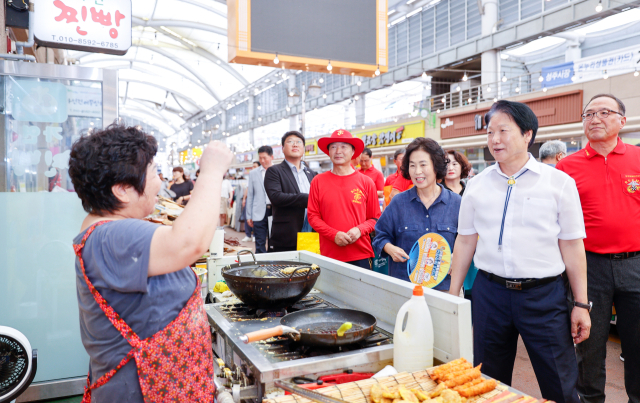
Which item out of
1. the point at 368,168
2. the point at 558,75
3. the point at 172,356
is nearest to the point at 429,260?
the point at 172,356

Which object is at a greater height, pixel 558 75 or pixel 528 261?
pixel 558 75

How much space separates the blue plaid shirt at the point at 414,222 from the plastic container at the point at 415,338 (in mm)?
1094

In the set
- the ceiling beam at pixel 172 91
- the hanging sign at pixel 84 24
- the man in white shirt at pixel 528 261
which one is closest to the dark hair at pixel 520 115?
the man in white shirt at pixel 528 261

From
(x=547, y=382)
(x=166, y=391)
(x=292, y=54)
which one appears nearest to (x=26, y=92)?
(x=166, y=391)

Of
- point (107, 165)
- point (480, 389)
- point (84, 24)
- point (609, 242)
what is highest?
point (84, 24)

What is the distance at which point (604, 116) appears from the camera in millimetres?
2361

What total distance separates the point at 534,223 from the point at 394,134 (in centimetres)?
1475

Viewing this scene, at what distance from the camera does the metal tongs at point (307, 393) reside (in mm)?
1085

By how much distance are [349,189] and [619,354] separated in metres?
2.57

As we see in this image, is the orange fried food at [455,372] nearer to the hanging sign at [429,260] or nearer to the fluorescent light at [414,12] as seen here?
the hanging sign at [429,260]

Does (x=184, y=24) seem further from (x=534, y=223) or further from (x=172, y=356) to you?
(x=172, y=356)

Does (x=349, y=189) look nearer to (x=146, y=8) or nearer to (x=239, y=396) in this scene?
(x=239, y=396)

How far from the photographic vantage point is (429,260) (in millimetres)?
2373

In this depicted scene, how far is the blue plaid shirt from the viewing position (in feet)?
8.11
